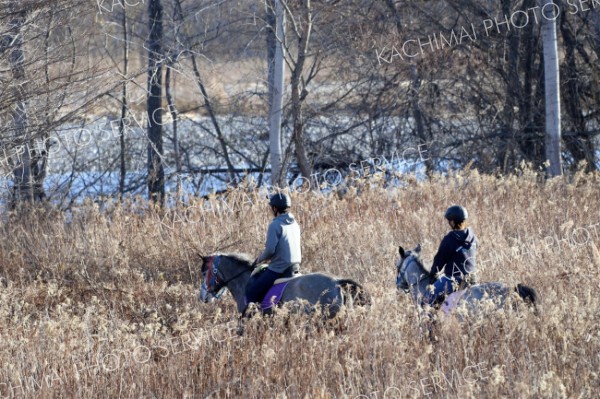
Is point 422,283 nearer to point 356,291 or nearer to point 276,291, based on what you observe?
point 356,291

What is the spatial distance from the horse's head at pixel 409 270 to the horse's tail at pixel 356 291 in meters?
0.41

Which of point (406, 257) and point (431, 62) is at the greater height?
point (431, 62)

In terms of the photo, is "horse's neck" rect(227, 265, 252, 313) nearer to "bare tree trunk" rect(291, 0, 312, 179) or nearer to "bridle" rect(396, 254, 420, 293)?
A: "bridle" rect(396, 254, 420, 293)

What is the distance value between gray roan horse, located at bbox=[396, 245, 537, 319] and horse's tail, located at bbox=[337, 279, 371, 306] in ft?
1.37

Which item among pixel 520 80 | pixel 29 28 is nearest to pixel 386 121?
pixel 520 80

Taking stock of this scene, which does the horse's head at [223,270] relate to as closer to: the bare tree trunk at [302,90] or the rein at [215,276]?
the rein at [215,276]

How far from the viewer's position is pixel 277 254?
917 centimetres

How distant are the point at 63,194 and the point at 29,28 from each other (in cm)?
654

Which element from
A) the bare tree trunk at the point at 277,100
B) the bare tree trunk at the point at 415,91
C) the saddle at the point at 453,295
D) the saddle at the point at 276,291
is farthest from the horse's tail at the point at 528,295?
the bare tree trunk at the point at 415,91

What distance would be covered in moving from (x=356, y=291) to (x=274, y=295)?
950 millimetres

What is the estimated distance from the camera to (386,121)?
21953 millimetres

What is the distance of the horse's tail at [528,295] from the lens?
7379 millimetres

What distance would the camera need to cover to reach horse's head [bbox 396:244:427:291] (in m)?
8.35

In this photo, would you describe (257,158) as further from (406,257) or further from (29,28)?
(406,257)
